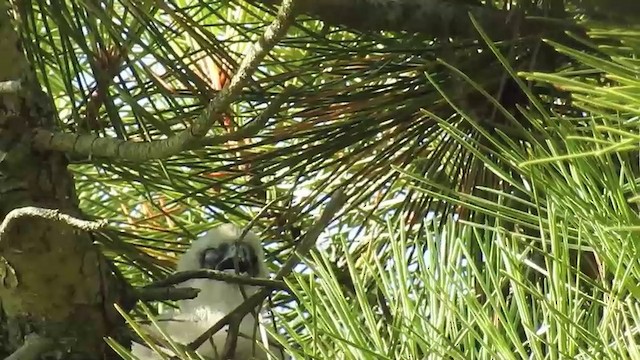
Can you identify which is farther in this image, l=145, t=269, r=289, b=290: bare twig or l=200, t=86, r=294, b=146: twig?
l=145, t=269, r=289, b=290: bare twig

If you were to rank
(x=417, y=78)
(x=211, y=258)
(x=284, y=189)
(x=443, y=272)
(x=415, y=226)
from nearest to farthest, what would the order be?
1. (x=443, y=272)
2. (x=417, y=78)
3. (x=415, y=226)
4. (x=284, y=189)
5. (x=211, y=258)

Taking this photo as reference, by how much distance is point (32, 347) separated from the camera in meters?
0.86

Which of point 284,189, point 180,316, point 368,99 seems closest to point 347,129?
point 368,99

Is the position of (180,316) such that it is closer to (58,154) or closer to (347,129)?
(347,129)

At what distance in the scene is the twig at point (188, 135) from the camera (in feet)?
2.04

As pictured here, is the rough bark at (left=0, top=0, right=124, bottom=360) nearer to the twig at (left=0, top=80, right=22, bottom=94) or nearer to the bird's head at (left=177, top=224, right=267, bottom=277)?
the twig at (left=0, top=80, right=22, bottom=94)

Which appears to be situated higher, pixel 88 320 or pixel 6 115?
pixel 6 115

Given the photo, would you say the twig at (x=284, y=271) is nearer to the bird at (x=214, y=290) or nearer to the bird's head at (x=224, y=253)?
the bird at (x=214, y=290)

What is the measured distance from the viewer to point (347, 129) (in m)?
1.15

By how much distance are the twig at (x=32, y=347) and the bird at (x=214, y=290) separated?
0.47m

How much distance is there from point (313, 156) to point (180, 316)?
1.50 feet

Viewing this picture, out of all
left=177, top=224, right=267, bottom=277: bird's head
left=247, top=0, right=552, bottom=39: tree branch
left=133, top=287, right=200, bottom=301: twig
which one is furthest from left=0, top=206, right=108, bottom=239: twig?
left=177, top=224, right=267, bottom=277: bird's head

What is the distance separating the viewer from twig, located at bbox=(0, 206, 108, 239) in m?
0.72

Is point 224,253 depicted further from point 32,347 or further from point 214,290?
point 32,347
